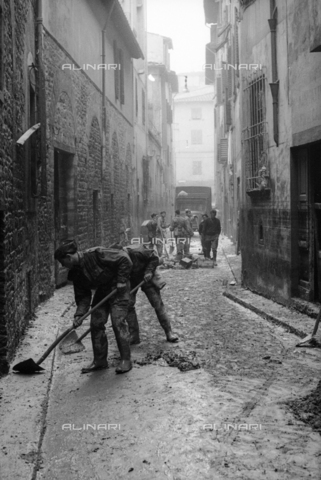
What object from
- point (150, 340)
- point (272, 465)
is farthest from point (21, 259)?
point (272, 465)

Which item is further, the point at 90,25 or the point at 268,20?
the point at 90,25

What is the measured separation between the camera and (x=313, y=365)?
6.71 m

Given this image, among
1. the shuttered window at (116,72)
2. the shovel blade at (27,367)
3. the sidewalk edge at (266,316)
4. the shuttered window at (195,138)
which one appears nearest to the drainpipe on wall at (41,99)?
the shovel blade at (27,367)

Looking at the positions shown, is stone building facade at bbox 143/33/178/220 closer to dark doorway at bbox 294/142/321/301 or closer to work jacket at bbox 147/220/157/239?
work jacket at bbox 147/220/157/239

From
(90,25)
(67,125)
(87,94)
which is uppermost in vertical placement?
(90,25)

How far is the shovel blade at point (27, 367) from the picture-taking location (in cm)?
636

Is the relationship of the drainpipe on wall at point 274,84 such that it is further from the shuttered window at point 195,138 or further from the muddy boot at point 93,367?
the shuttered window at point 195,138

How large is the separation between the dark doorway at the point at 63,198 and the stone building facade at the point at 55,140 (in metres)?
0.02

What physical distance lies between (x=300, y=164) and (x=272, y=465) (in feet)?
21.4

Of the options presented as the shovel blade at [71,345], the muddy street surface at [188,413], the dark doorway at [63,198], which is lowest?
the muddy street surface at [188,413]

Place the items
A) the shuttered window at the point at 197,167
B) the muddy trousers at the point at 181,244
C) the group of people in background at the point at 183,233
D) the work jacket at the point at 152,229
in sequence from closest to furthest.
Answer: the group of people in background at the point at 183,233
the work jacket at the point at 152,229
the muddy trousers at the point at 181,244
the shuttered window at the point at 197,167

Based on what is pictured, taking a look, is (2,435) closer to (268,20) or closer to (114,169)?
(268,20)

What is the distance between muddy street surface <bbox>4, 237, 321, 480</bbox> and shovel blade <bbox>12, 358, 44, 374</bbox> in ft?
0.82

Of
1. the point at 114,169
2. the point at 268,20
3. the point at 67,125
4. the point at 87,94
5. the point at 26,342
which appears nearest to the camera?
the point at 26,342
